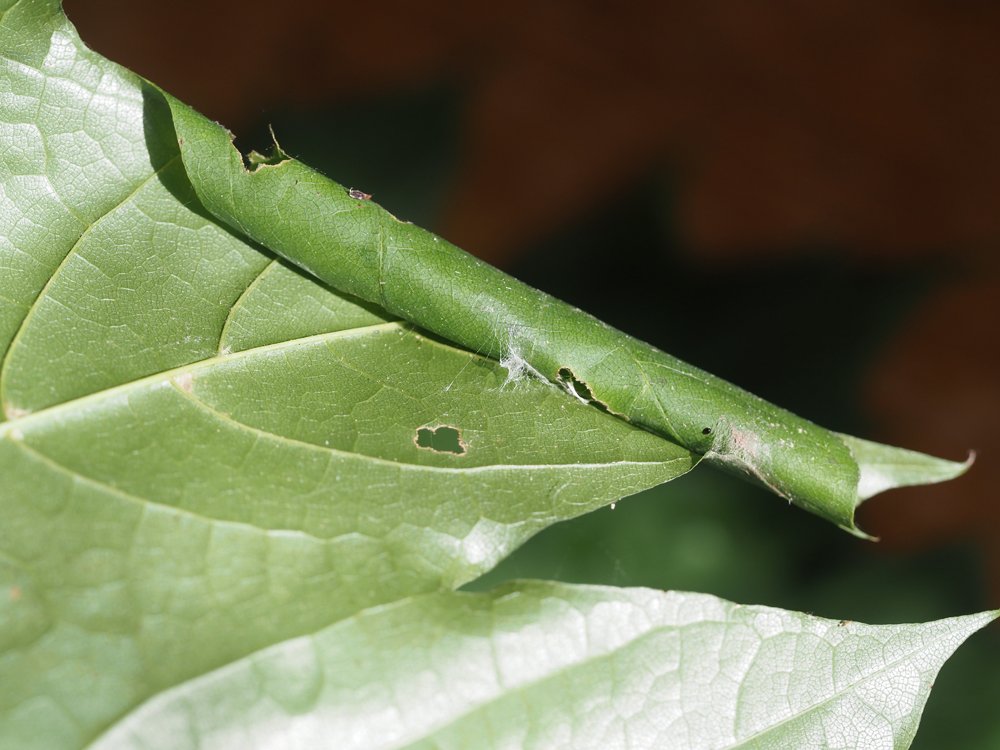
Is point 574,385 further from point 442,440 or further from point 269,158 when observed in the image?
point 269,158

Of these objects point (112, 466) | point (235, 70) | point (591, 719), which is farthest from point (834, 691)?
point (235, 70)

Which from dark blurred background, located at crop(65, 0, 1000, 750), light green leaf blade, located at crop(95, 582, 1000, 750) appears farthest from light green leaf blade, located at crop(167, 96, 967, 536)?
dark blurred background, located at crop(65, 0, 1000, 750)

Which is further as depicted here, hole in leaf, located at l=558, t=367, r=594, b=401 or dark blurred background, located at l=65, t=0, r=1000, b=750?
dark blurred background, located at l=65, t=0, r=1000, b=750

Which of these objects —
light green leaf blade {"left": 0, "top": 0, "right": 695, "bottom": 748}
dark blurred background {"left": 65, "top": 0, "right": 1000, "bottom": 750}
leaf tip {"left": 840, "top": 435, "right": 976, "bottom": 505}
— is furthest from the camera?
dark blurred background {"left": 65, "top": 0, "right": 1000, "bottom": 750}

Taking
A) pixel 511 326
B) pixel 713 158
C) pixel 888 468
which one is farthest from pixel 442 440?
pixel 713 158

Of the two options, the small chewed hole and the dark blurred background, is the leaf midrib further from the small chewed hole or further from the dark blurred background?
the dark blurred background

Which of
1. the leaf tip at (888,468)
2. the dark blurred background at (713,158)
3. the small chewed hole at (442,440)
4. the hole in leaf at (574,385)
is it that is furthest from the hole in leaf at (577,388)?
the dark blurred background at (713,158)

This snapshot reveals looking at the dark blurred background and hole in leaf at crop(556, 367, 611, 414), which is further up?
hole in leaf at crop(556, 367, 611, 414)
